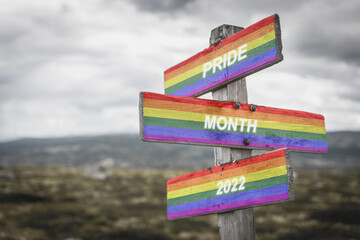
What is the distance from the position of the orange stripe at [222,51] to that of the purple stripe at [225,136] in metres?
0.76

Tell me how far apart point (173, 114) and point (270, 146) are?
3.05 feet

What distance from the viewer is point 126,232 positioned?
10.6 m

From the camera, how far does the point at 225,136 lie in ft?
7.11

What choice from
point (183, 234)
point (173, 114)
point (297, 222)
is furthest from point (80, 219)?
point (173, 114)

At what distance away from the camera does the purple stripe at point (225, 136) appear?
194 cm

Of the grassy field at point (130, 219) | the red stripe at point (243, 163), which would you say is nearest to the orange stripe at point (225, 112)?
the red stripe at point (243, 163)

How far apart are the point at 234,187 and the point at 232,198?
0.09 metres

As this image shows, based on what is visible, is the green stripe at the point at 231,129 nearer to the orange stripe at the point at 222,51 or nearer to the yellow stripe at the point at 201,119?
the yellow stripe at the point at 201,119

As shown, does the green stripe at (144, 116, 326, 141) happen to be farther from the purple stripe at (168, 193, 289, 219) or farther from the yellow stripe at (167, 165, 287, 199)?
the purple stripe at (168, 193, 289, 219)

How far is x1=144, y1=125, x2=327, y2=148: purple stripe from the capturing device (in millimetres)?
1943

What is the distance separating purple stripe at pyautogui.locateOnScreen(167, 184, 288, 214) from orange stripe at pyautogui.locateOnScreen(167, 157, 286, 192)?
0.14 meters

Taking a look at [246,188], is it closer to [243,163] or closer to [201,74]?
[243,163]

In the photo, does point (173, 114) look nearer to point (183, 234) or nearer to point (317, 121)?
point (317, 121)

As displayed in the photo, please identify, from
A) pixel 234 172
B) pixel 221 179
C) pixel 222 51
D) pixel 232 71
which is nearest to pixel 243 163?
pixel 234 172
